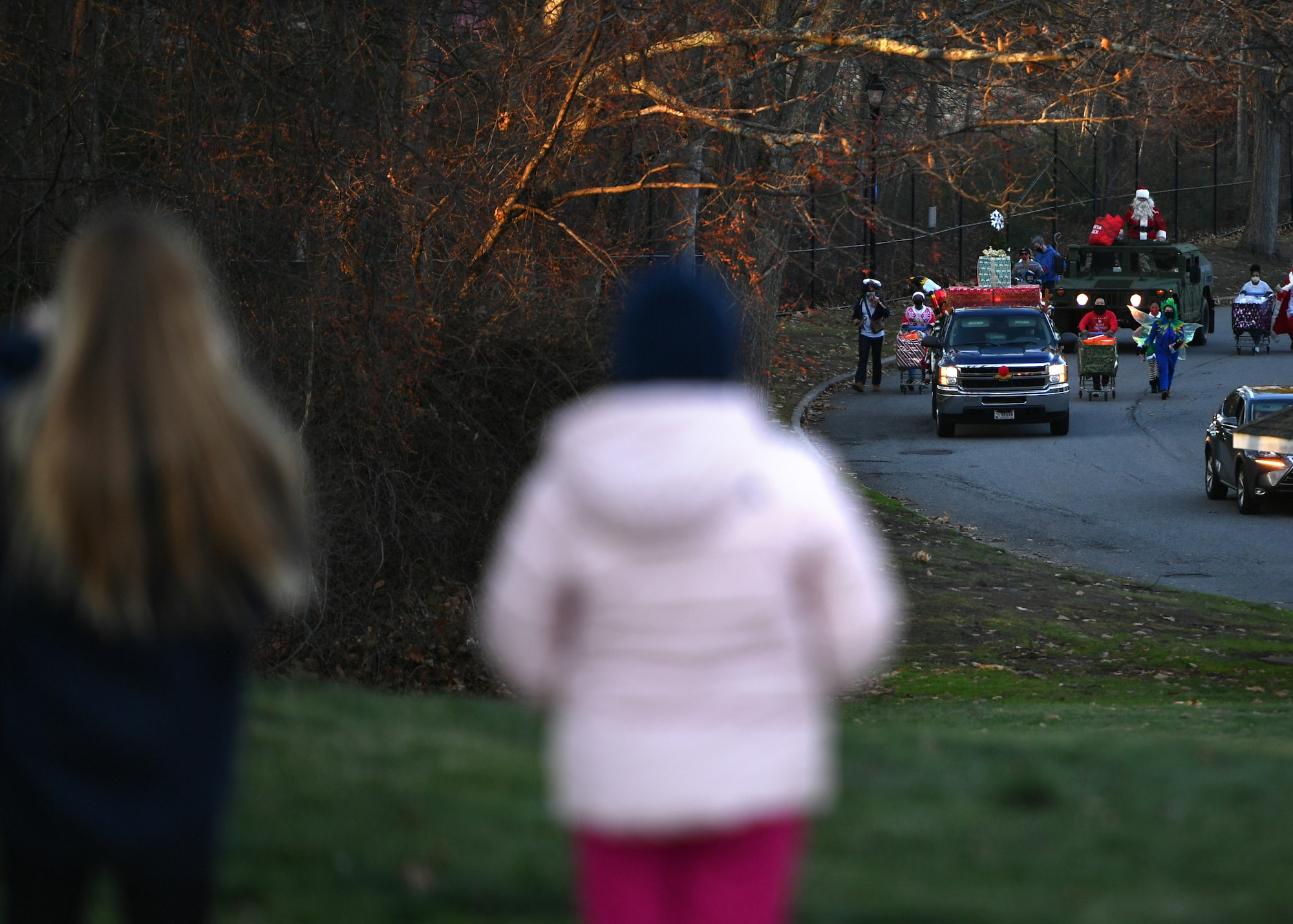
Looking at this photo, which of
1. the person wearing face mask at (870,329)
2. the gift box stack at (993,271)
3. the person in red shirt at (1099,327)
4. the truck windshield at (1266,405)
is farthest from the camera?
the gift box stack at (993,271)

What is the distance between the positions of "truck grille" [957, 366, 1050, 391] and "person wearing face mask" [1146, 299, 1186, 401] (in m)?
4.76

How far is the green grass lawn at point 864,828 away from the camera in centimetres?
449

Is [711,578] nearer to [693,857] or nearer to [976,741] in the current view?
[693,857]

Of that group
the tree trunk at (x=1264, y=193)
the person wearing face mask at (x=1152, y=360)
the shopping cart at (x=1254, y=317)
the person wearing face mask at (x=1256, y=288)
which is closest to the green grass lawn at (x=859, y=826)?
the person wearing face mask at (x=1152, y=360)

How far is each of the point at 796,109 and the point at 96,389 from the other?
16618 millimetres

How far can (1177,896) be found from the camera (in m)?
4.53

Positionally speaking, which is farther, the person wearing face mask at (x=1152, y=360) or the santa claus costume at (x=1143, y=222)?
the santa claus costume at (x=1143, y=222)

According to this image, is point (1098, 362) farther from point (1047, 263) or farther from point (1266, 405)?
point (1047, 263)

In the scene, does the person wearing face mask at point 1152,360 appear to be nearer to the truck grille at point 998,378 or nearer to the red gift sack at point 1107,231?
the truck grille at point 998,378

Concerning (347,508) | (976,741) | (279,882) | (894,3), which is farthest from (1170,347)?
(279,882)

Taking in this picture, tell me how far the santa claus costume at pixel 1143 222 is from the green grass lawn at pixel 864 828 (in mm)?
36471

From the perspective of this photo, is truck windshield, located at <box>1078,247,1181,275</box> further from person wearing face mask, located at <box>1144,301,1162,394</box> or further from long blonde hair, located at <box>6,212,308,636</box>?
long blonde hair, located at <box>6,212,308,636</box>

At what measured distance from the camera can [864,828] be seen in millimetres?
5219

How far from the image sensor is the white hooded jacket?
2.77m
